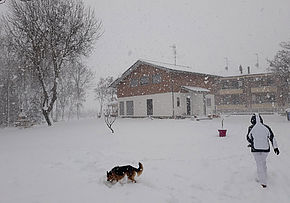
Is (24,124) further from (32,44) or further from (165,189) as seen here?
(165,189)

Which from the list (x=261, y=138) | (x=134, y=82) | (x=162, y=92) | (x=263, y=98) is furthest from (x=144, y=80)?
(x=263, y=98)

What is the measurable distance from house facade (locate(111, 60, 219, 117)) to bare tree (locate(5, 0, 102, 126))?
8298 mm

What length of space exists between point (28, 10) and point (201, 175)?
20.8 metres

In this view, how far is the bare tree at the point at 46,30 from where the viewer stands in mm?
19125

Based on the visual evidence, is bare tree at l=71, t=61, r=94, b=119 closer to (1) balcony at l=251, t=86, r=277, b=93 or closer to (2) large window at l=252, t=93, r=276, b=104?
(1) balcony at l=251, t=86, r=277, b=93

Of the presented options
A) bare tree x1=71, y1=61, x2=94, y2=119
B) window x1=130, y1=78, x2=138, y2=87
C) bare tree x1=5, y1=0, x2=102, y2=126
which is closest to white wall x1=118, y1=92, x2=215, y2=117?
window x1=130, y1=78, x2=138, y2=87

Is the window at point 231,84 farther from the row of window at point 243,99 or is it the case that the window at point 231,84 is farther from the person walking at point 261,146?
→ the person walking at point 261,146

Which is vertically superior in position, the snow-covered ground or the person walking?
the person walking

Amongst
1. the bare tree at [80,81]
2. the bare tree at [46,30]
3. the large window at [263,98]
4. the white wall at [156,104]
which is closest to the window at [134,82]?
the white wall at [156,104]

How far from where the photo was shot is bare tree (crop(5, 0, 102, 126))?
1912cm

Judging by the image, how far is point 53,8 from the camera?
19.7 meters

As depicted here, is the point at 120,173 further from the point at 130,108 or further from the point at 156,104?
the point at 130,108

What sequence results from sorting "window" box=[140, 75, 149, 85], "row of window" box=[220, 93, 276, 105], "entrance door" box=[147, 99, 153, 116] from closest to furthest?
"entrance door" box=[147, 99, 153, 116], "window" box=[140, 75, 149, 85], "row of window" box=[220, 93, 276, 105]

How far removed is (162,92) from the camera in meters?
24.2
